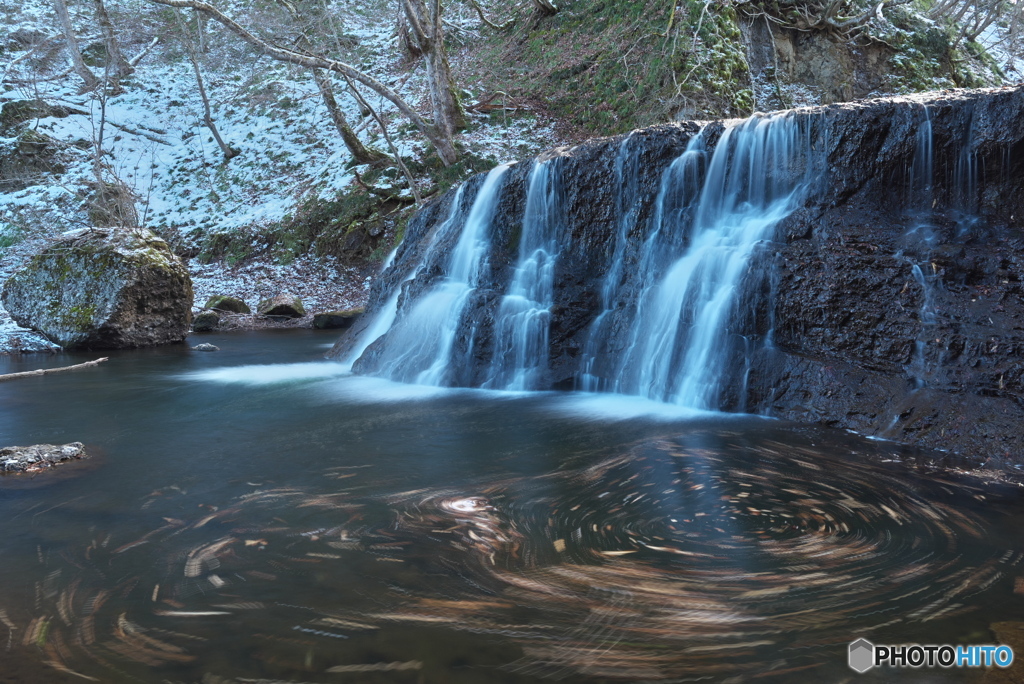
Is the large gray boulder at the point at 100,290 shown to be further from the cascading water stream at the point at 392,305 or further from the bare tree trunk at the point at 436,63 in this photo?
the bare tree trunk at the point at 436,63

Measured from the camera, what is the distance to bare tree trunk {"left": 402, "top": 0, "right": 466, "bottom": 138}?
1485 centimetres

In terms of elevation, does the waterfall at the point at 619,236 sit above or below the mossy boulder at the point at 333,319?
above

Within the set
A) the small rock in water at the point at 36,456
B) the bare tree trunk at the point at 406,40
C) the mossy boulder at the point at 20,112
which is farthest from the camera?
the mossy boulder at the point at 20,112

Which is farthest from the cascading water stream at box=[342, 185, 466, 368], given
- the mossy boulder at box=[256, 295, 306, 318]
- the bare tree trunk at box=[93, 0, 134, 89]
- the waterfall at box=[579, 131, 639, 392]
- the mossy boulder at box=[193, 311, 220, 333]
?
the bare tree trunk at box=[93, 0, 134, 89]

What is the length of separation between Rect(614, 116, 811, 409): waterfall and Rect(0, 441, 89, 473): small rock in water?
4913 millimetres

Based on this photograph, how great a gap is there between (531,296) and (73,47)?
22.3m

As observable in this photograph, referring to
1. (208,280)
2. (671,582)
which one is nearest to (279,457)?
(671,582)

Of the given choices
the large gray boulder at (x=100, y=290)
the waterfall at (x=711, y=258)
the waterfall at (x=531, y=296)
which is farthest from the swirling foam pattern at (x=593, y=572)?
the large gray boulder at (x=100, y=290)

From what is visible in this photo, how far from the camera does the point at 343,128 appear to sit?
17.3 meters

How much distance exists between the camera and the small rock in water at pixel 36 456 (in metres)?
4.71

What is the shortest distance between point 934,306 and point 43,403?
28.6ft

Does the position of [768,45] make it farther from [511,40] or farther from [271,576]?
[271,576]

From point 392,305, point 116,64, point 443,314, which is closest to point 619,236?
point 443,314

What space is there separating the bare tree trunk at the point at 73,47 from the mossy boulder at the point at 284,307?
12503mm
